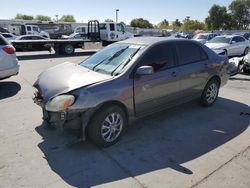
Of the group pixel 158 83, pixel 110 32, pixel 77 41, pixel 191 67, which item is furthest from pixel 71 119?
pixel 110 32

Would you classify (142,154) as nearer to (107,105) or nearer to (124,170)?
(124,170)

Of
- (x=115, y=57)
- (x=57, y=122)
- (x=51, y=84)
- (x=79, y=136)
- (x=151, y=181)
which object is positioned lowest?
(x=151, y=181)

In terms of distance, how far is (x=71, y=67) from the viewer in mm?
5023

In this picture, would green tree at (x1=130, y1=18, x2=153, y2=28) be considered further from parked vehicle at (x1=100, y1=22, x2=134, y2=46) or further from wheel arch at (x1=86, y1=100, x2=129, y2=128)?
wheel arch at (x1=86, y1=100, x2=129, y2=128)

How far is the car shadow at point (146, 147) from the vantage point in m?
3.53

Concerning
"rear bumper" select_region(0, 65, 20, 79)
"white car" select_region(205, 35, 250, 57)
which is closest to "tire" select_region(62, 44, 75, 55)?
"white car" select_region(205, 35, 250, 57)

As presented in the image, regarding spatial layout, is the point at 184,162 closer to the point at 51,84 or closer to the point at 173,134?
the point at 173,134

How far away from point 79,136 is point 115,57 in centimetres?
157

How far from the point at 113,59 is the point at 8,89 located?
4.42m

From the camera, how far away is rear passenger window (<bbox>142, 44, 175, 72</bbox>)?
4609mm

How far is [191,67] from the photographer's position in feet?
17.6

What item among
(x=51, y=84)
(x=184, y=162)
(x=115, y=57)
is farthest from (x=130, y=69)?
(x=184, y=162)

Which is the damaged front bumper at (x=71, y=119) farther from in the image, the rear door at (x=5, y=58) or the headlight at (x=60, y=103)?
the rear door at (x=5, y=58)

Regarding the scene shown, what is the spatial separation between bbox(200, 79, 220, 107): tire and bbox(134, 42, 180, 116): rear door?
1063 mm
